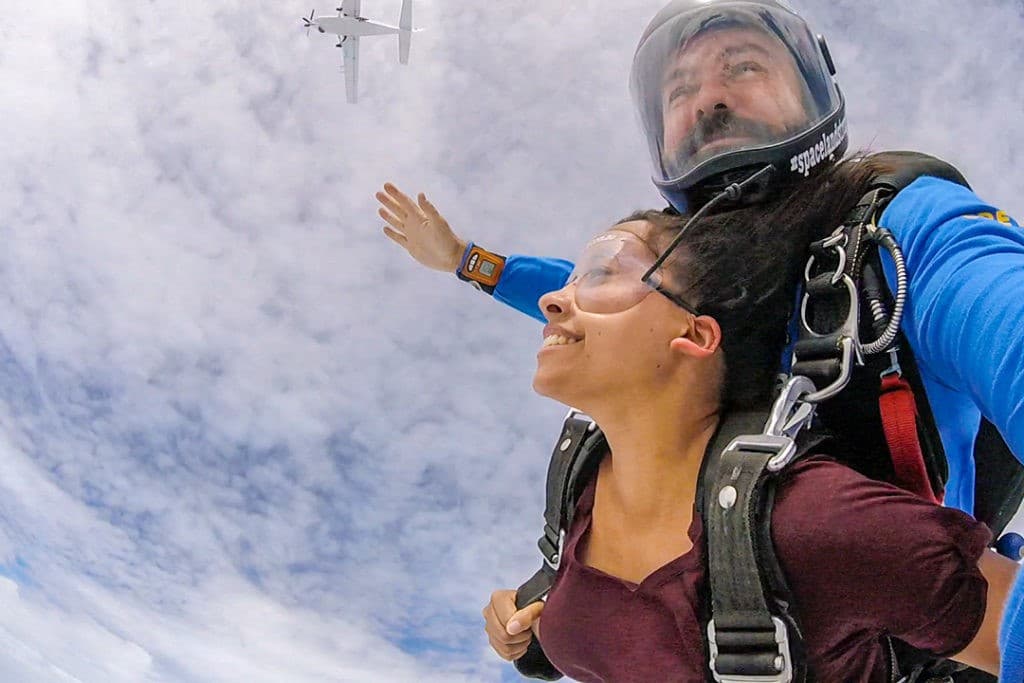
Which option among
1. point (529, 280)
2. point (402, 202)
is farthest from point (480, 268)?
point (402, 202)

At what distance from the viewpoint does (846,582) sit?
→ 136 cm

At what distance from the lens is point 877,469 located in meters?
1.64

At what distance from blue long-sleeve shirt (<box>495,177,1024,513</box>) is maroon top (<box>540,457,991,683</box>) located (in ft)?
0.88

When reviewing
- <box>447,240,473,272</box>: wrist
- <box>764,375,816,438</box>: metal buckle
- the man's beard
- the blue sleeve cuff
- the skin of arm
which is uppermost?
<box>447,240,473,272</box>: wrist

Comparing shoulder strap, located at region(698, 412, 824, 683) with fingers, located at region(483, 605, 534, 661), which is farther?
fingers, located at region(483, 605, 534, 661)

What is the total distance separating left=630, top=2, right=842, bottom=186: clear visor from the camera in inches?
77.3

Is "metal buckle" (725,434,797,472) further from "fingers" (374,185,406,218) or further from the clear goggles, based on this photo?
"fingers" (374,185,406,218)

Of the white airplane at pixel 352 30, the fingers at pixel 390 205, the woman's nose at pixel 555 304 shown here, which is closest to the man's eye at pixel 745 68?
the woman's nose at pixel 555 304

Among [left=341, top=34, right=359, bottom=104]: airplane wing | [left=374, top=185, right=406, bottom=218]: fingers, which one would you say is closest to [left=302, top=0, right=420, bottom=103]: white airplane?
[left=341, top=34, right=359, bottom=104]: airplane wing

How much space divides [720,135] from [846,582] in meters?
1.24

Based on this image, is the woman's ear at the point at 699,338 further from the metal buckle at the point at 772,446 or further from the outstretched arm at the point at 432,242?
the outstretched arm at the point at 432,242

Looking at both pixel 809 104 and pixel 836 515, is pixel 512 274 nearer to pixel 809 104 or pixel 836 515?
pixel 809 104

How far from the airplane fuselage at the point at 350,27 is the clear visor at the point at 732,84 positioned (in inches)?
879

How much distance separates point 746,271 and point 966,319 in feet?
2.16
